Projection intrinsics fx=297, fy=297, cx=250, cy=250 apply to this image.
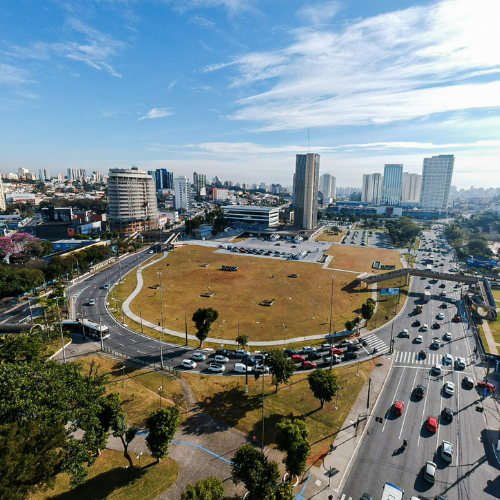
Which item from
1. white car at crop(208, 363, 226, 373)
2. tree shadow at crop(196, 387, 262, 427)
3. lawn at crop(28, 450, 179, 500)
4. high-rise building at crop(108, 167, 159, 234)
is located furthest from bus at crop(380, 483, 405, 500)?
high-rise building at crop(108, 167, 159, 234)

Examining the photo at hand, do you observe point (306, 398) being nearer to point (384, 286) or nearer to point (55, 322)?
point (55, 322)

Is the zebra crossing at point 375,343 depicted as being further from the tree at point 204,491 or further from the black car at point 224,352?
the tree at point 204,491

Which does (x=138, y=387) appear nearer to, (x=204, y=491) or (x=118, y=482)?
(x=118, y=482)

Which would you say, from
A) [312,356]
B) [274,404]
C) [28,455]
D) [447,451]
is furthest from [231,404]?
[447,451]

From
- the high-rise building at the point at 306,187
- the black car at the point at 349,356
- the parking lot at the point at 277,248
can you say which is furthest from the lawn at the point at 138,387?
the high-rise building at the point at 306,187

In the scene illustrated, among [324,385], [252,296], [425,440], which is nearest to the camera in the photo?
[425,440]

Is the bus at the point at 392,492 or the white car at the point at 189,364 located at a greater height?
the bus at the point at 392,492
